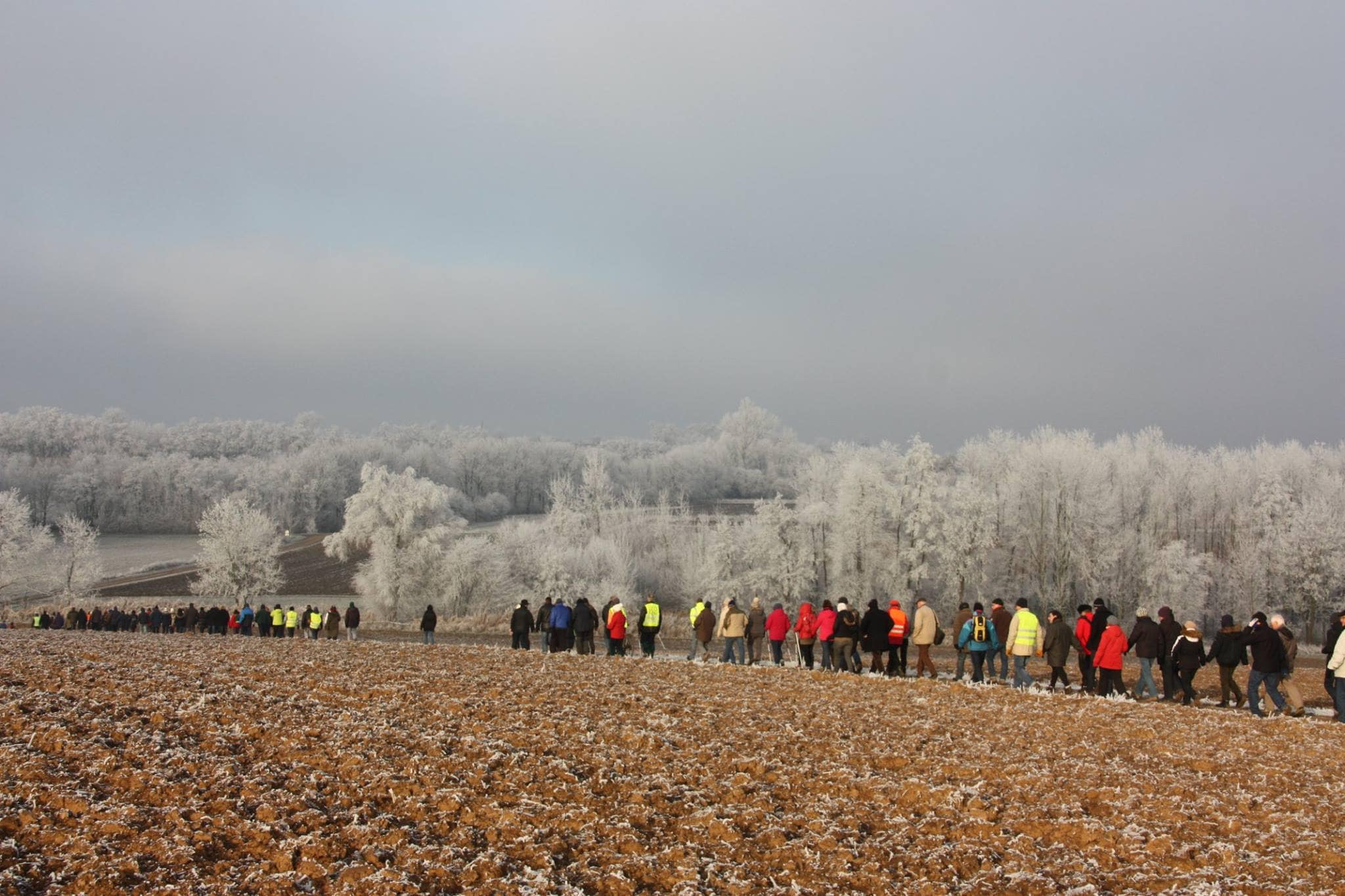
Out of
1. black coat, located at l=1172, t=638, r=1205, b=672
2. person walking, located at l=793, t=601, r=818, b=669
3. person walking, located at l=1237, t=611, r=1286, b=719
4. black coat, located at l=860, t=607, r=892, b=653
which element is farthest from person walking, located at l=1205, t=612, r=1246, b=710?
person walking, located at l=793, t=601, r=818, b=669

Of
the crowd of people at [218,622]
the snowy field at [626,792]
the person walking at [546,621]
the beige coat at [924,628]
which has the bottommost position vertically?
the crowd of people at [218,622]

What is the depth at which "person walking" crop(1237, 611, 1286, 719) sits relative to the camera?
51.8 ft

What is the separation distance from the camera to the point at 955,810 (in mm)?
9680

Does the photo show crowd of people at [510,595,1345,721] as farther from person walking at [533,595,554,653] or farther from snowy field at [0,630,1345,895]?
snowy field at [0,630,1345,895]

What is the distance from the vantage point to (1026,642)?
728 inches

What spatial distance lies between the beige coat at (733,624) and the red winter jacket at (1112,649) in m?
8.64

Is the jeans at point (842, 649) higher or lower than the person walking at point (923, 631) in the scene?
lower

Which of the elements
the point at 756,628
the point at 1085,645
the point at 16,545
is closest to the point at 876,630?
the point at 756,628

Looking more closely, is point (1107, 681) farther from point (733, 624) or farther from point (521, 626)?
point (521, 626)

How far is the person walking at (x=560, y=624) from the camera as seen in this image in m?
24.1

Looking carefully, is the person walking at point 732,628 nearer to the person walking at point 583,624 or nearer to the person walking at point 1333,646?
the person walking at point 583,624

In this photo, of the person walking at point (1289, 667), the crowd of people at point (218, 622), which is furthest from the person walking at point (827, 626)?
the crowd of people at point (218, 622)

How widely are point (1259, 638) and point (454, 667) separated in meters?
16.4

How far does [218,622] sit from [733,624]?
24196mm
